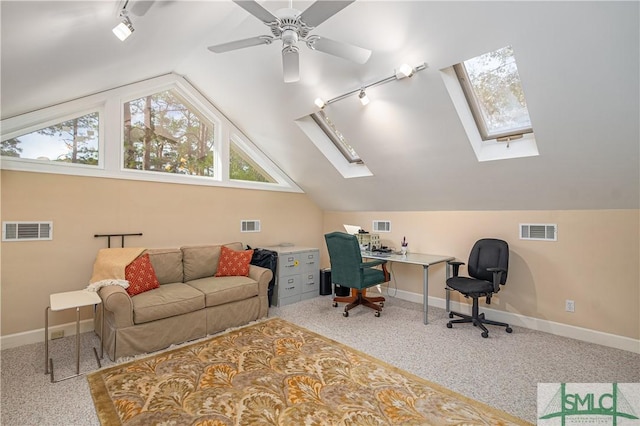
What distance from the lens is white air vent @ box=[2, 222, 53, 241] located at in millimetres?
3127

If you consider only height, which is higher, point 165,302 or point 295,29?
point 295,29

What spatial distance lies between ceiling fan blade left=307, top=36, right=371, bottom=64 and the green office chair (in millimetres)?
2156

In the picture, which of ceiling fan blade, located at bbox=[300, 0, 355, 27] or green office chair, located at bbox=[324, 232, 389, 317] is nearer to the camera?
ceiling fan blade, located at bbox=[300, 0, 355, 27]

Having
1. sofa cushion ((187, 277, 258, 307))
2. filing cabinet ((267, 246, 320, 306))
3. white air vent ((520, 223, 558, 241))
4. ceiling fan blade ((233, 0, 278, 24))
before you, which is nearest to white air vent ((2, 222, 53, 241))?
sofa cushion ((187, 277, 258, 307))

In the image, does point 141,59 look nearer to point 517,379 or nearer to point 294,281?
point 294,281

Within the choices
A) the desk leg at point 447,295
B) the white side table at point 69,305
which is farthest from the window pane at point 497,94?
the white side table at point 69,305

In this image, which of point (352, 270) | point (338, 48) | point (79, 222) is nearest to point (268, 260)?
point (352, 270)

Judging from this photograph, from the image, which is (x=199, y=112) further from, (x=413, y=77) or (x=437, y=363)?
(x=437, y=363)

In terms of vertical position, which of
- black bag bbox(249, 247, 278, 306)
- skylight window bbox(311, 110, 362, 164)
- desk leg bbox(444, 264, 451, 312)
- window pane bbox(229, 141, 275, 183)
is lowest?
desk leg bbox(444, 264, 451, 312)

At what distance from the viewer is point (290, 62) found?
2322mm

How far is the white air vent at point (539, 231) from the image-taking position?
3578 mm

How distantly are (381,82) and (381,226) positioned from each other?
104 inches

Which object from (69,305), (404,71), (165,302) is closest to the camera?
(69,305)

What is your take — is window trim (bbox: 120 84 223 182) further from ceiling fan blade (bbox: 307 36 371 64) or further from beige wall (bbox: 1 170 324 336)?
ceiling fan blade (bbox: 307 36 371 64)
